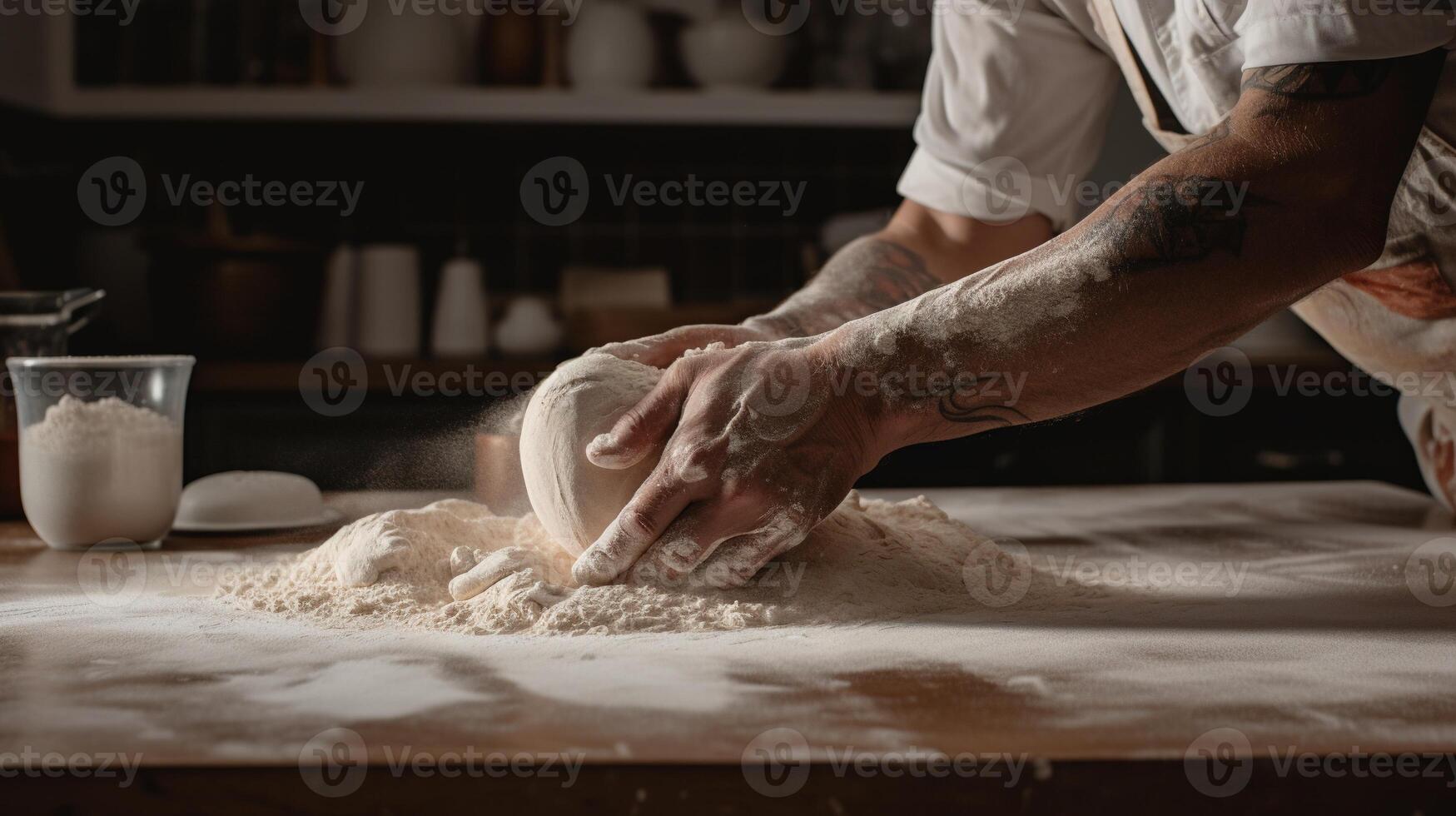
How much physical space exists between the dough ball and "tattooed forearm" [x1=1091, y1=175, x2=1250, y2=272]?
400mm

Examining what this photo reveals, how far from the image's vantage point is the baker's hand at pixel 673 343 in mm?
1077

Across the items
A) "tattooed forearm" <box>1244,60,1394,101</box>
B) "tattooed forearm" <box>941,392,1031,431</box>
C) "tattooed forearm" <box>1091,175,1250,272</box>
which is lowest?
"tattooed forearm" <box>941,392,1031,431</box>

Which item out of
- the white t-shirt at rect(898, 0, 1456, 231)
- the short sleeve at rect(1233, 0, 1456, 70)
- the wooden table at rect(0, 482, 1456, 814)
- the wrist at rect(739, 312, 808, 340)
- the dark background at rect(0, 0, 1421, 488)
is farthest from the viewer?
the dark background at rect(0, 0, 1421, 488)

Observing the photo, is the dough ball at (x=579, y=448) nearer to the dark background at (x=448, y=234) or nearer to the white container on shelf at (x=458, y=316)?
the dark background at (x=448, y=234)

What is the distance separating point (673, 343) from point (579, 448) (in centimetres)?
18

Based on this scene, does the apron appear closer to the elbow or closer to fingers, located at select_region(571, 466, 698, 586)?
the elbow

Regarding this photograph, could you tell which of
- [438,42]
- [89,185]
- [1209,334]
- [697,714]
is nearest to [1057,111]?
[1209,334]

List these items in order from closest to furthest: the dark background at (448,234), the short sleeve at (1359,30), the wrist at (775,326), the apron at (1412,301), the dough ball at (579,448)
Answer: the short sleeve at (1359,30) → the dough ball at (579,448) → the apron at (1412,301) → the wrist at (775,326) → the dark background at (448,234)

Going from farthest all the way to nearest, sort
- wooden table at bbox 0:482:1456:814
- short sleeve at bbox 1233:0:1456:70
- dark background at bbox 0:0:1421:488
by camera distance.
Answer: dark background at bbox 0:0:1421:488 → short sleeve at bbox 1233:0:1456:70 → wooden table at bbox 0:482:1456:814

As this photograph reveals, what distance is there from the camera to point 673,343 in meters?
1.11

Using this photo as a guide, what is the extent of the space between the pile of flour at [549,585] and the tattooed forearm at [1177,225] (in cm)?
30

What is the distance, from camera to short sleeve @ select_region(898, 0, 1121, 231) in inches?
58.8

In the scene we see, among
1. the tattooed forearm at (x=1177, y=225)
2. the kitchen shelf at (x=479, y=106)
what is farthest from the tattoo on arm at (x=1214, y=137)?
the kitchen shelf at (x=479, y=106)

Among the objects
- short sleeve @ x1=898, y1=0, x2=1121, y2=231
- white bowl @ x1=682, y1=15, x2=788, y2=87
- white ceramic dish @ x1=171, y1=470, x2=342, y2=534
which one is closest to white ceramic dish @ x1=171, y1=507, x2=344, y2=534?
white ceramic dish @ x1=171, y1=470, x2=342, y2=534
